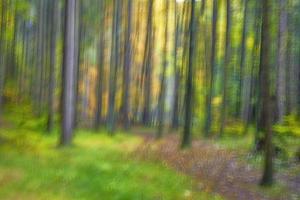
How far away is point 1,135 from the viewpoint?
20.2 m

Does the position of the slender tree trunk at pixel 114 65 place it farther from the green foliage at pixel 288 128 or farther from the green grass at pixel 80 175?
the green foliage at pixel 288 128

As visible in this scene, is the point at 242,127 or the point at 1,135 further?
the point at 242,127

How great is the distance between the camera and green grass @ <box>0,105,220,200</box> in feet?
40.9

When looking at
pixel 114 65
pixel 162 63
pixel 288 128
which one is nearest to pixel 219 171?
pixel 288 128

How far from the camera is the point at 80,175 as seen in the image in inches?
564

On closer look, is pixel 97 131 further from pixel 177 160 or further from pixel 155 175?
pixel 155 175

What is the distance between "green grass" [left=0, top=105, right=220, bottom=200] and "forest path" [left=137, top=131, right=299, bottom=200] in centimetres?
68

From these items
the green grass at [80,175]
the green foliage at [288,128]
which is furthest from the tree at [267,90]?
the green foliage at [288,128]

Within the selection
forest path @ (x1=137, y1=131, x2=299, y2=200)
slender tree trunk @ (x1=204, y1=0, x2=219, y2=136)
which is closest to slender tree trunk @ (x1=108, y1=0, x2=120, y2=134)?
slender tree trunk @ (x1=204, y1=0, x2=219, y2=136)

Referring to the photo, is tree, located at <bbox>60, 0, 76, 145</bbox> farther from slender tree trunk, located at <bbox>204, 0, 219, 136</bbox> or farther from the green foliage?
slender tree trunk, located at <bbox>204, 0, 219, 136</bbox>

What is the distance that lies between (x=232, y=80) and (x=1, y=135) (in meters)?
23.1

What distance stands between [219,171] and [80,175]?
14.9 feet

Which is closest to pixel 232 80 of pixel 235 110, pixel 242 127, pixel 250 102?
pixel 235 110

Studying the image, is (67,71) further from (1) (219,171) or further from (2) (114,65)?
(2) (114,65)
